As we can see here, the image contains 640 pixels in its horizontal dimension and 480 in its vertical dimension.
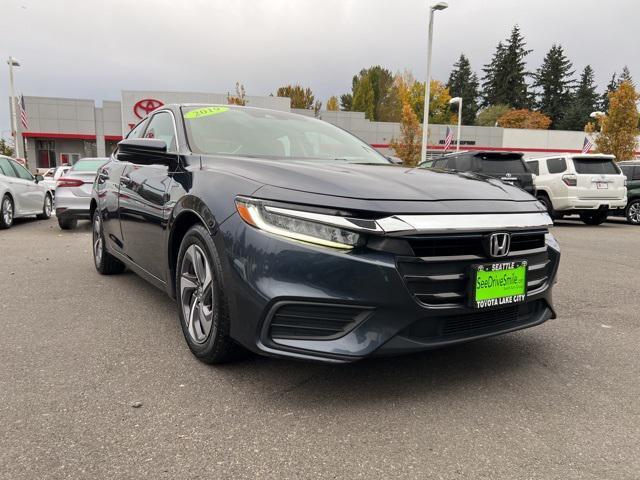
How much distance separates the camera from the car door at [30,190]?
11.1 meters

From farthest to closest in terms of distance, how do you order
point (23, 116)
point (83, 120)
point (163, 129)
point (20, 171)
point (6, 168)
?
point (83, 120) < point (23, 116) < point (20, 171) < point (6, 168) < point (163, 129)

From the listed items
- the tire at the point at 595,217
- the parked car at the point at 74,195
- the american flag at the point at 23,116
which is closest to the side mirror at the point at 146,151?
the parked car at the point at 74,195

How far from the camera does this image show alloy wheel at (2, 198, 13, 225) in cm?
Result: 1006

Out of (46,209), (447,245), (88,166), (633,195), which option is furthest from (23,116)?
(447,245)

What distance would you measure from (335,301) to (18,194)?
10840mm

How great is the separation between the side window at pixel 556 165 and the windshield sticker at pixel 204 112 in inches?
424

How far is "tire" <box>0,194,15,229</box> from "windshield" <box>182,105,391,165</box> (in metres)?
8.17

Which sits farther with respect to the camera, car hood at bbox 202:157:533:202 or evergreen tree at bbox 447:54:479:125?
evergreen tree at bbox 447:54:479:125

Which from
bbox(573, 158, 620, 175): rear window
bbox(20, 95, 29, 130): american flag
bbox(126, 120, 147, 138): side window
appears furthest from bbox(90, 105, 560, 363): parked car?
bbox(20, 95, 29, 130): american flag

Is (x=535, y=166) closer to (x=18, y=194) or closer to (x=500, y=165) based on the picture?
(x=500, y=165)

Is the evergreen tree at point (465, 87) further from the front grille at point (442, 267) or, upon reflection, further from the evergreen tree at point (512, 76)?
the front grille at point (442, 267)

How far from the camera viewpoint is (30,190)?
11430mm

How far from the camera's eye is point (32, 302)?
431 cm

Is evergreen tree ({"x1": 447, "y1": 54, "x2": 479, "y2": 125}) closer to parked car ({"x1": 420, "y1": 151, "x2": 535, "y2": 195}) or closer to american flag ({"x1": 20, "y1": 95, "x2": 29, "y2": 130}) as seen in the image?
american flag ({"x1": 20, "y1": 95, "x2": 29, "y2": 130})
